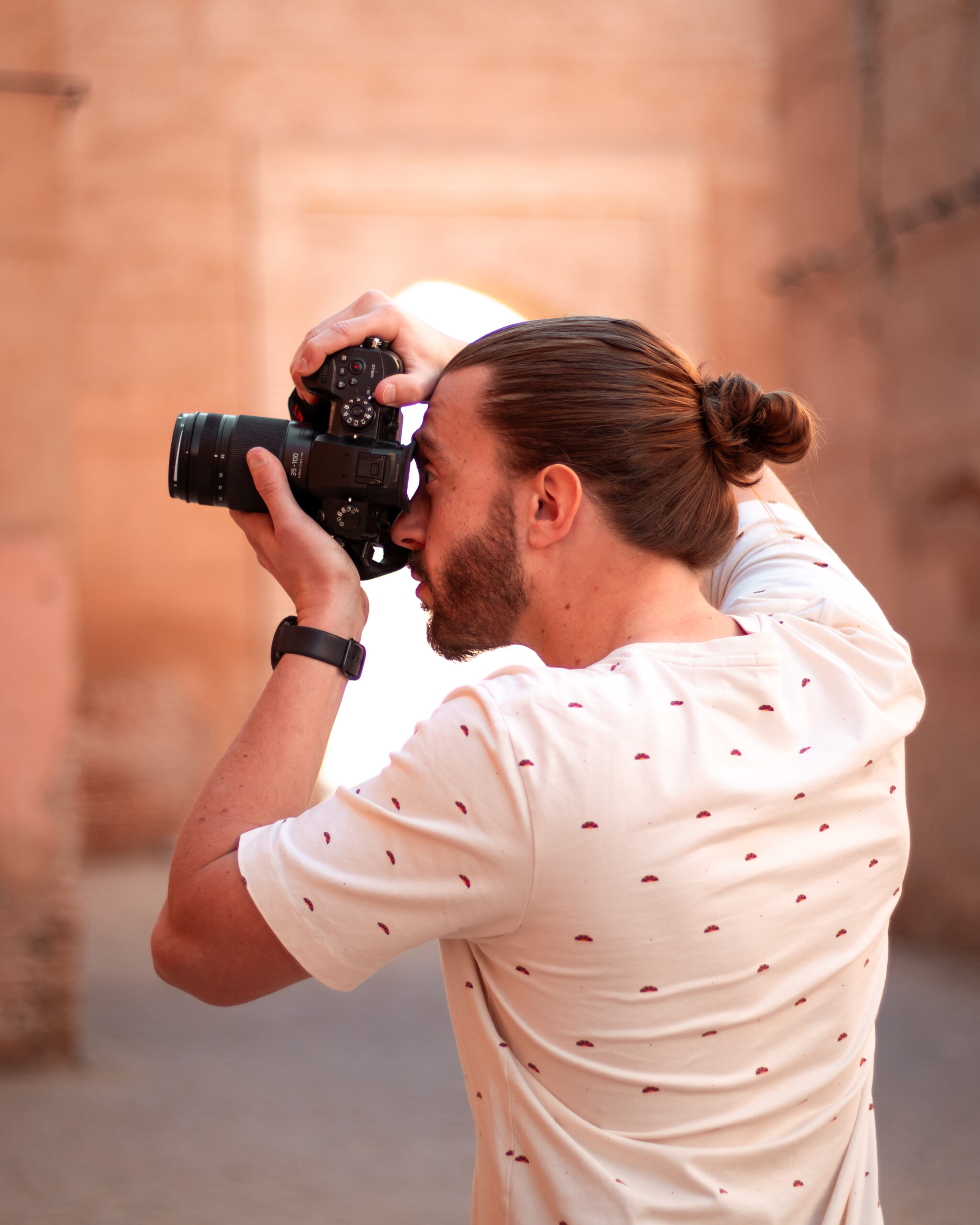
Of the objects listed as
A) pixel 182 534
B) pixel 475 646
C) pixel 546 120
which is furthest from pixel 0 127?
pixel 546 120

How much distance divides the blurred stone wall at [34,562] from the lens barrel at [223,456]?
9.00 ft

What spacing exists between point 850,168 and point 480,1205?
5.83 metres

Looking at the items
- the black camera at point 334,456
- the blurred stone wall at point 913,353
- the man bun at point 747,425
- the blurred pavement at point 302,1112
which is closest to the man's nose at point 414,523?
the black camera at point 334,456

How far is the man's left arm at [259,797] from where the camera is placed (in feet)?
3.43

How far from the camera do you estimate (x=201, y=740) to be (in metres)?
8.28

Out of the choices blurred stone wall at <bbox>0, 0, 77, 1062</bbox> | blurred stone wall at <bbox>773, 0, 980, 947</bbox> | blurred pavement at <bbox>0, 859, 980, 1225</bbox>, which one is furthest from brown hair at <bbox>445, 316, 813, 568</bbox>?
blurred stone wall at <bbox>773, 0, 980, 947</bbox>

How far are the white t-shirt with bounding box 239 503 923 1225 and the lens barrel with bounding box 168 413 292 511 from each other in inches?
18.5

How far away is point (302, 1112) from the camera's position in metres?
3.73

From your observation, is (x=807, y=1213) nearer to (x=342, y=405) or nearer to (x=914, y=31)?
(x=342, y=405)

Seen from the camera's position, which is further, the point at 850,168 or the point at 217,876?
the point at 850,168

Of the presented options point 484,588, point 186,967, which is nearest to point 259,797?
point 186,967

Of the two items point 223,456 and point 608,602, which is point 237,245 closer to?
point 223,456

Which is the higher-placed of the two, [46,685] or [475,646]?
[475,646]

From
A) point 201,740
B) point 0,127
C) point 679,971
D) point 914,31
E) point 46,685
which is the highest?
point 914,31
